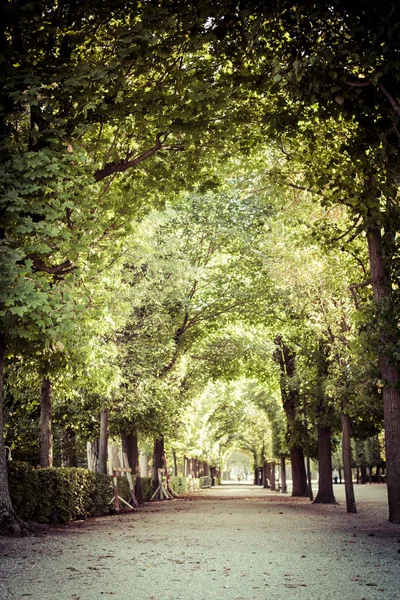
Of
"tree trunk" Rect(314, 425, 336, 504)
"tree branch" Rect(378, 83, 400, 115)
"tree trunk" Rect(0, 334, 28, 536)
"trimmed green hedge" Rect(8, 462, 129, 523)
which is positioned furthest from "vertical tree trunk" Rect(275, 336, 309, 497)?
"tree branch" Rect(378, 83, 400, 115)

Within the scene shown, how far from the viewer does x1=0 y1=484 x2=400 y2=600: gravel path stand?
638 centimetres

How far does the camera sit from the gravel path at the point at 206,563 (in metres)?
6.38

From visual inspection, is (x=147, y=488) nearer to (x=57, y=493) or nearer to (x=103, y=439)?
(x=103, y=439)

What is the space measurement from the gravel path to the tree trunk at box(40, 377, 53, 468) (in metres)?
4.01

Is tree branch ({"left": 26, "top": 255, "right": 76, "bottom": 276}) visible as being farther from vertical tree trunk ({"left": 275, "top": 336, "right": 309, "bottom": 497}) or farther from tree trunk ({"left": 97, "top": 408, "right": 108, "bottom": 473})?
vertical tree trunk ({"left": 275, "top": 336, "right": 309, "bottom": 497})

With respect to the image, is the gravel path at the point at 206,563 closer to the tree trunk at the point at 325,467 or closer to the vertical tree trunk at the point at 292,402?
the tree trunk at the point at 325,467

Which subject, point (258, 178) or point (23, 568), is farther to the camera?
point (258, 178)

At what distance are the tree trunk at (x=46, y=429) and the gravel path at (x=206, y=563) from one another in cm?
401

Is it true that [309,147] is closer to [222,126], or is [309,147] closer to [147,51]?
[222,126]

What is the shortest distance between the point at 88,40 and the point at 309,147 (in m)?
4.37

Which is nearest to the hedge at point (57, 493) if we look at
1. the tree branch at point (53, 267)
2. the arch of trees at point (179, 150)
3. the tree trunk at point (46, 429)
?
the tree trunk at point (46, 429)

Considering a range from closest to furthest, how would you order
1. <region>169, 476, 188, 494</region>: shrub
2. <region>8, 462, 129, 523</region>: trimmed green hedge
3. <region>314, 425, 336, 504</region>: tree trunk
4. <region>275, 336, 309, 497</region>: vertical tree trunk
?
<region>8, 462, 129, 523</region>: trimmed green hedge < <region>314, 425, 336, 504</region>: tree trunk < <region>275, 336, 309, 497</region>: vertical tree trunk < <region>169, 476, 188, 494</region>: shrub

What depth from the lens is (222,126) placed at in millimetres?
11844

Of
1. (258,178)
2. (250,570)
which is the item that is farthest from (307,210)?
(250,570)
